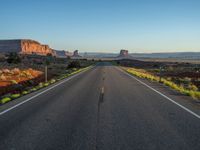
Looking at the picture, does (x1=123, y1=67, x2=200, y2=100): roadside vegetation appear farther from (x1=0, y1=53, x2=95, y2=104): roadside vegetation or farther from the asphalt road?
(x1=0, y1=53, x2=95, y2=104): roadside vegetation

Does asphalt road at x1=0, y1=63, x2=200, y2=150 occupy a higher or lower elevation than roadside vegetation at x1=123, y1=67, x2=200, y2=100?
higher

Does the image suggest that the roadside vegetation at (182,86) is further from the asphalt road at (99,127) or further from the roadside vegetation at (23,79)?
A: the roadside vegetation at (23,79)

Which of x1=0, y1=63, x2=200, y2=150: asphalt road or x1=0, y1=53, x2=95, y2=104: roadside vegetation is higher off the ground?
x1=0, y1=63, x2=200, y2=150: asphalt road

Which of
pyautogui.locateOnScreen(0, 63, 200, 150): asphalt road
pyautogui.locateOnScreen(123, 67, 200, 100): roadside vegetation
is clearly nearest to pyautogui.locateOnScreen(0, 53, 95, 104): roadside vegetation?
pyautogui.locateOnScreen(0, 63, 200, 150): asphalt road

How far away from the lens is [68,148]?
17.3ft

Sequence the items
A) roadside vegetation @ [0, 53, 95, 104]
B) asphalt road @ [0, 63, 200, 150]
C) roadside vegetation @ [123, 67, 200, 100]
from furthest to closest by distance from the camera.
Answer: roadside vegetation @ [0, 53, 95, 104] < roadside vegetation @ [123, 67, 200, 100] < asphalt road @ [0, 63, 200, 150]

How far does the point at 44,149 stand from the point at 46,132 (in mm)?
1301

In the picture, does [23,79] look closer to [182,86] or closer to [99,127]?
[182,86]

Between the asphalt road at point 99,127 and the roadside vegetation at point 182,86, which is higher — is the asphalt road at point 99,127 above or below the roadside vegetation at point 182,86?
above

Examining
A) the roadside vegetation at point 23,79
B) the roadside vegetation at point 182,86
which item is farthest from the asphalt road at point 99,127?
the roadside vegetation at point 182,86

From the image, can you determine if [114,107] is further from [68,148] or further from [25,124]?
[68,148]

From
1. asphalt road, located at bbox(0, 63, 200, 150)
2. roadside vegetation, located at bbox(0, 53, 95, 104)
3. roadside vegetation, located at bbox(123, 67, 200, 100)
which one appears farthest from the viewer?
roadside vegetation, located at bbox(0, 53, 95, 104)

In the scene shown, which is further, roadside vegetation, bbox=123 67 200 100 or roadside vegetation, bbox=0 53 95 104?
roadside vegetation, bbox=0 53 95 104

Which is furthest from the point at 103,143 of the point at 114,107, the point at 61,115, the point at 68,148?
the point at 114,107
